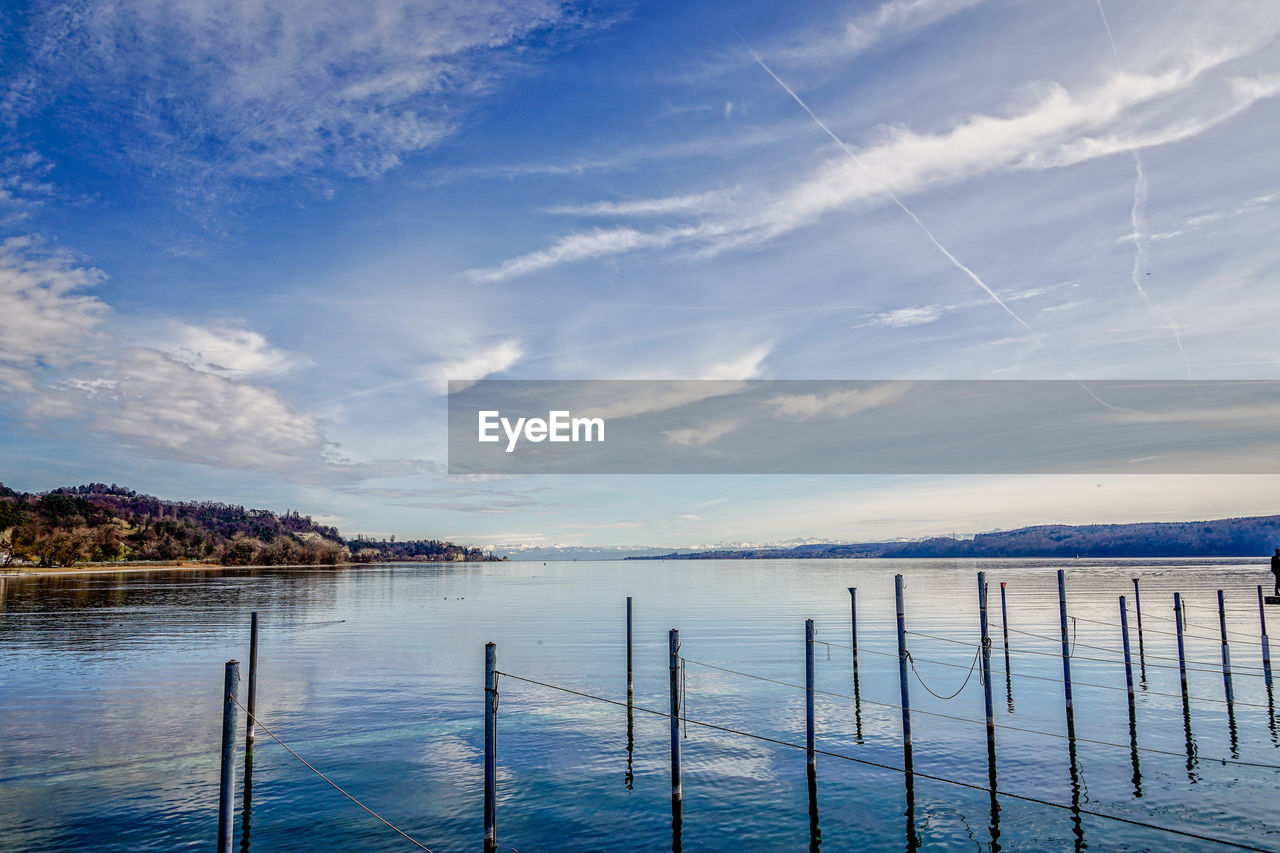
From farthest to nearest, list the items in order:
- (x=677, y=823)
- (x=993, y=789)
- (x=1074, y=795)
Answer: (x=993, y=789) → (x=1074, y=795) → (x=677, y=823)

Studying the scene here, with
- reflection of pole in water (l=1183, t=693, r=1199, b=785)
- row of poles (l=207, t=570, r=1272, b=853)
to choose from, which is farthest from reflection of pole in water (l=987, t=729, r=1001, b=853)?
reflection of pole in water (l=1183, t=693, r=1199, b=785)

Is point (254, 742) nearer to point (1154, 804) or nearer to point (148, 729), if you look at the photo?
point (148, 729)

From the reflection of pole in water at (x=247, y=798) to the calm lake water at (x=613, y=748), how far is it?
0.20m

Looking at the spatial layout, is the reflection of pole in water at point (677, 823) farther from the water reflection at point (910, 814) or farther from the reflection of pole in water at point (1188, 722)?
the reflection of pole in water at point (1188, 722)

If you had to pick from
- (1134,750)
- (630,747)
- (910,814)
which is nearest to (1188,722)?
(1134,750)

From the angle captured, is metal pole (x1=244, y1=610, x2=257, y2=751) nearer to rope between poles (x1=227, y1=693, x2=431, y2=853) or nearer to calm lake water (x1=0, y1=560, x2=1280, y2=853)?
rope between poles (x1=227, y1=693, x2=431, y2=853)

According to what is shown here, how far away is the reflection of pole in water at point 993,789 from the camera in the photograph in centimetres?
1875

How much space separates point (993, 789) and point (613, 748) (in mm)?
12664

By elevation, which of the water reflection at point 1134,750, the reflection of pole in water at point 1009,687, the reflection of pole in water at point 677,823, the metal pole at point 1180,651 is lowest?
the reflection of pole in water at point 1009,687

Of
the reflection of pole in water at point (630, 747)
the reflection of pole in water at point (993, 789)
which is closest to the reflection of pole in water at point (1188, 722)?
the reflection of pole in water at point (993, 789)

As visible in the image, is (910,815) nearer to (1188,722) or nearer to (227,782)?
(227,782)

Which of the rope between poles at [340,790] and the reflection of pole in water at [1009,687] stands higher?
the rope between poles at [340,790]

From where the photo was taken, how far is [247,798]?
22.0 meters

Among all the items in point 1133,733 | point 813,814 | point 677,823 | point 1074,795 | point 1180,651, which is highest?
point 1180,651
